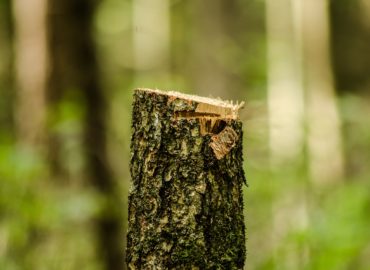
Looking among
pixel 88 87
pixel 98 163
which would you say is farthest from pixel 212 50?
pixel 98 163

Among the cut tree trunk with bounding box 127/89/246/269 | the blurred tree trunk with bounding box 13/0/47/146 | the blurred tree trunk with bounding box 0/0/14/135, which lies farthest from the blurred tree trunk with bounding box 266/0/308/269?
the blurred tree trunk with bounding box 0/0/14/135

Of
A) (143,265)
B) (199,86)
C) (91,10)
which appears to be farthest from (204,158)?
(199,86)

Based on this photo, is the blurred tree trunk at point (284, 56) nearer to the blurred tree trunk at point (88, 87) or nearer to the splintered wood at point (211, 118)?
the blurred tree trunk at point (88, 87)

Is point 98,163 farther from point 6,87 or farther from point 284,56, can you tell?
point 284,56

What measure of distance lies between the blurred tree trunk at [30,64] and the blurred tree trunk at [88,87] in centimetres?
9

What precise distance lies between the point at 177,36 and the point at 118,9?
16.1 ft

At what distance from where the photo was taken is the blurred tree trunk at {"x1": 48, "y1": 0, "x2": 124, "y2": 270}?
271 inches

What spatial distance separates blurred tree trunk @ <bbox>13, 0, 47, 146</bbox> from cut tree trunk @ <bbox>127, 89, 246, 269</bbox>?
409 centimetres

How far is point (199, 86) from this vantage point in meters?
11.2

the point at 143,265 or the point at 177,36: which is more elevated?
the point at 177,36

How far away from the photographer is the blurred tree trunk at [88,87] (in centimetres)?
688

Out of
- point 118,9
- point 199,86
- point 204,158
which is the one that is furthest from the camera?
point 118,9

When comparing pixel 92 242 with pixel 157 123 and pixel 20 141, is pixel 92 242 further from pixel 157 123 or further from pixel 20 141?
pixel 157 123

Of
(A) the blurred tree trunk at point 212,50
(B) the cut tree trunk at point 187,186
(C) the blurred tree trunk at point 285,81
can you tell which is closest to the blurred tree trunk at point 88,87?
(C) the blurred tree trunk at point 285,81
